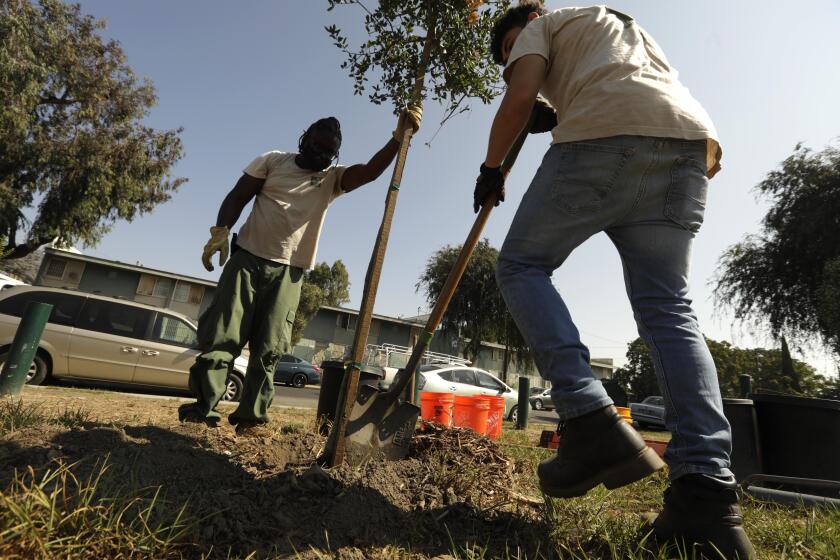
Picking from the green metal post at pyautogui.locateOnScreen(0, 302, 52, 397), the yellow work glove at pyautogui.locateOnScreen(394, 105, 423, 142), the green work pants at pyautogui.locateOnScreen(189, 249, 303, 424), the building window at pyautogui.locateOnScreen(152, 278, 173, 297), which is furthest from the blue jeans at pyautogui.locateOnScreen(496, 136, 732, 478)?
the building window at pyautogui.locateOnScreen(152, 278, 173, 297)

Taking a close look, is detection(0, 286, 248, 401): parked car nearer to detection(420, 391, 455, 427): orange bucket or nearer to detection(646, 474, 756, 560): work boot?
detection(420, 391, 455, 427): orange bucket

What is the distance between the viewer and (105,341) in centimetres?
786

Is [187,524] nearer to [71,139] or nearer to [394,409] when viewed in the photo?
[394,409]

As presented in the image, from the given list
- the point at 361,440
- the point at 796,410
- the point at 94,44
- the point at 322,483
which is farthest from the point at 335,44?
the point at 94,44

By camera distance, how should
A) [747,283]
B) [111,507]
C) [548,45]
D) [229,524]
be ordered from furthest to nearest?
[747,283] < [548,45] < [229,524] < [111,507]

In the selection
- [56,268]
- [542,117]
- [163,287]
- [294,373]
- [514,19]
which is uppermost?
[163,287]

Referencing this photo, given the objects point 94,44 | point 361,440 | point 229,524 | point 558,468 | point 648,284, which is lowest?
point 229,524

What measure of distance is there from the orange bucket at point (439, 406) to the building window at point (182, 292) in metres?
32.3

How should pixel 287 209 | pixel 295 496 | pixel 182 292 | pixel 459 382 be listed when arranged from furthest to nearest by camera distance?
pixel 182 292, pixel 459 382, pixel 287 209, pixel 295 496

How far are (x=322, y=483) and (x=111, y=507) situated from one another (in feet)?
2.10

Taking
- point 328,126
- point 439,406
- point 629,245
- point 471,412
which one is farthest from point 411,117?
point 471,412

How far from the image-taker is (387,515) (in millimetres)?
1519

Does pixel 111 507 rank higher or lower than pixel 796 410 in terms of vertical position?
lower

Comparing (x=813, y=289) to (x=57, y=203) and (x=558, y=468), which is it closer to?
(x=558, y=468)
